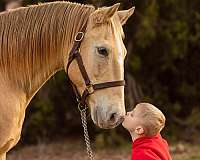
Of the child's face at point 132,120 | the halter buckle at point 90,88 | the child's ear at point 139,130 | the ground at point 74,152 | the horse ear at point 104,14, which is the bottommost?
the ground at point 74,152

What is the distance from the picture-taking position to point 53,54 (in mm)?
3555

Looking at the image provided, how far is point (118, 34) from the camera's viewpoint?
11.3 ft

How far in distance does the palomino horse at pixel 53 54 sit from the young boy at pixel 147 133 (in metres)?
0.12

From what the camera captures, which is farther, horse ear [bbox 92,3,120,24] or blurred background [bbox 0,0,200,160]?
blurred background [bbox 0,0,200,160]

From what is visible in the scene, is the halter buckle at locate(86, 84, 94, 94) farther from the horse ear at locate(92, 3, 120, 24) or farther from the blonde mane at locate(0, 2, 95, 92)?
the horse ear at locate(92, 3, 120, 24)

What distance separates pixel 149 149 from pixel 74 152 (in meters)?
4.76

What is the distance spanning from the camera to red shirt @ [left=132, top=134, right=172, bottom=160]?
10.6 feet

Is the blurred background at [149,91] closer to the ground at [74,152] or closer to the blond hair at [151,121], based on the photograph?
the ground at [74,152]

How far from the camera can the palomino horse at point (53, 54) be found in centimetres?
335

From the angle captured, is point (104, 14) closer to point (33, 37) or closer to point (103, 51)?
point (103, 51)

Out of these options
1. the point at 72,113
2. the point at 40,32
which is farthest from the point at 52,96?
the point at 40,32

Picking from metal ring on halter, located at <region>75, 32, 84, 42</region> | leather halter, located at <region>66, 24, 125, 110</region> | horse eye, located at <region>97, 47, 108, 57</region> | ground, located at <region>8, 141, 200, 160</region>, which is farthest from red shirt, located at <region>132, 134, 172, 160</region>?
ground, located at <region>8, 141, 200, 160</region>

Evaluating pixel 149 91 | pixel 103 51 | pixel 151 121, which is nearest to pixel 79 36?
pixel 103 51

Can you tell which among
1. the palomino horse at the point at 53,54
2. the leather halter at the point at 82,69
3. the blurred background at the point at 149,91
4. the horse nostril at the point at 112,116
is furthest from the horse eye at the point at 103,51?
the blurred background at the point at 149,91
